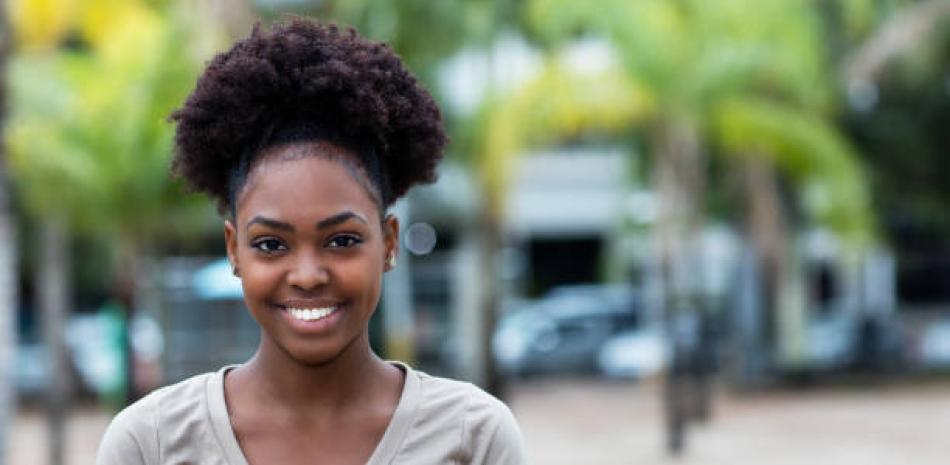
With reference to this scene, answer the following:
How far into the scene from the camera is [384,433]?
2.39 meters

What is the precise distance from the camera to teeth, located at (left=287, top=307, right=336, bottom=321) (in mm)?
2334

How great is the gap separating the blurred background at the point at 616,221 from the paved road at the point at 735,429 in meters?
0.09

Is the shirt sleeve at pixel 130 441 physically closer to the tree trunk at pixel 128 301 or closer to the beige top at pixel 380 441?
the beige top at pixel 380 441

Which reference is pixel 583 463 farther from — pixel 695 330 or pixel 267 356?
pixel 267 356

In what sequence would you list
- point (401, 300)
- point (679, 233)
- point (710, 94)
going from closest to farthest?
point (710, 94), point (679, 233), point (401, 300)

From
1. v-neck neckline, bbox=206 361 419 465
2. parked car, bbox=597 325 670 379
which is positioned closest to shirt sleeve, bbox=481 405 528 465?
v-neck neckline, bbox=206 361 419 465

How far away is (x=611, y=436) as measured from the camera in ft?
59.2

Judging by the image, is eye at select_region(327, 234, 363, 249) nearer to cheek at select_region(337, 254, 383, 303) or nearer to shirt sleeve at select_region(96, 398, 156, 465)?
cheek at select_region(337, 254, 383, 303)

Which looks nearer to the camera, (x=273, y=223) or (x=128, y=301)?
(x=273, y=223)

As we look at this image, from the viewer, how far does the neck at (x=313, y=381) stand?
2408 mm

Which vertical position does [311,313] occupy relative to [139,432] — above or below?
above

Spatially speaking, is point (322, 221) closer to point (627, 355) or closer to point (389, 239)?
point (389, 239)

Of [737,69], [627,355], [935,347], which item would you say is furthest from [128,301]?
[935,347]

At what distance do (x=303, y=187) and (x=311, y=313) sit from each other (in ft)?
0.56
